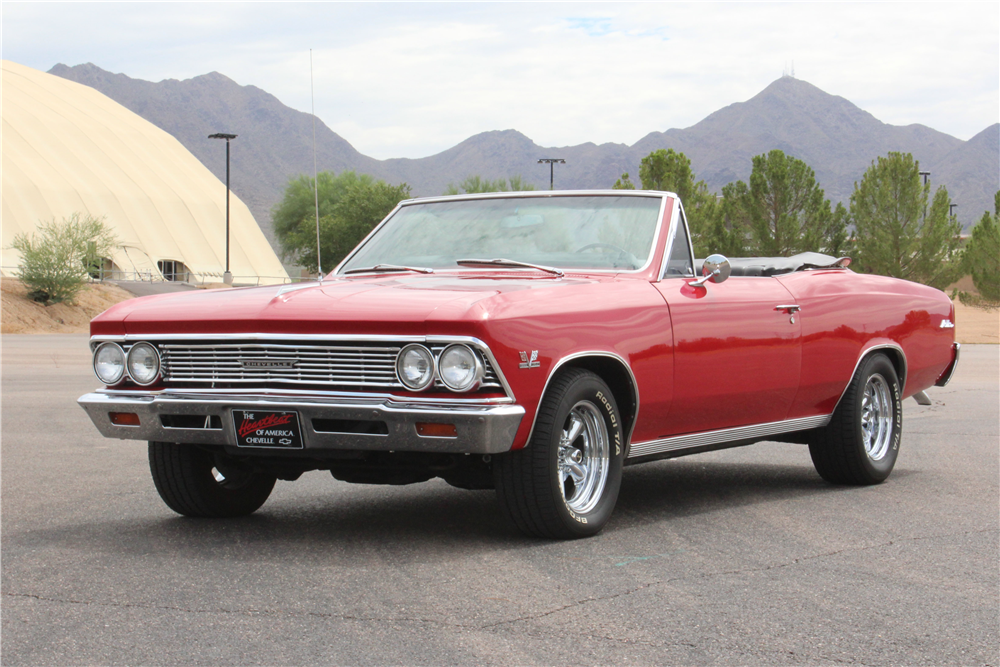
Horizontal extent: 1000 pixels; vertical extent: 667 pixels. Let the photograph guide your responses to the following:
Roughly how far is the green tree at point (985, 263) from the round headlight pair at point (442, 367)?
1519 inches

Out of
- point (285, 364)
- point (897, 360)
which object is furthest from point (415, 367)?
point (897, 360)

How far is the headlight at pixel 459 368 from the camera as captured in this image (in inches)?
189

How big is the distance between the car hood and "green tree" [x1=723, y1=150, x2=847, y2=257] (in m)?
38.1

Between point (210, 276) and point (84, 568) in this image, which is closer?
point (84, 568)

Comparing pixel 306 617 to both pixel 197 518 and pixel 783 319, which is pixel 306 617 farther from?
pixel 783 319

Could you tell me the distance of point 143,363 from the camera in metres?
5.45

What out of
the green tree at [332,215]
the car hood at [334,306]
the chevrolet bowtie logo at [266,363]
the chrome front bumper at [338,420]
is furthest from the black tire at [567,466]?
the green tree at [332,215]

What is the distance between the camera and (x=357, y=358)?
496 centimetres

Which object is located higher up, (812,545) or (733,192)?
(733,192)

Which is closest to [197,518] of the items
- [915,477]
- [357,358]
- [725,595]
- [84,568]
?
[84,568]

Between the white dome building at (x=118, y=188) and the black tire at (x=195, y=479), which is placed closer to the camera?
the black tire at (x=195, y=479)

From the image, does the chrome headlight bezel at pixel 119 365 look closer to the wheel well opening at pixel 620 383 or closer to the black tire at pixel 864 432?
the wheel well opening at pixel 620 383

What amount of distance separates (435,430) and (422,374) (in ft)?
0.78

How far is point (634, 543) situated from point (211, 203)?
93394 millimetres
